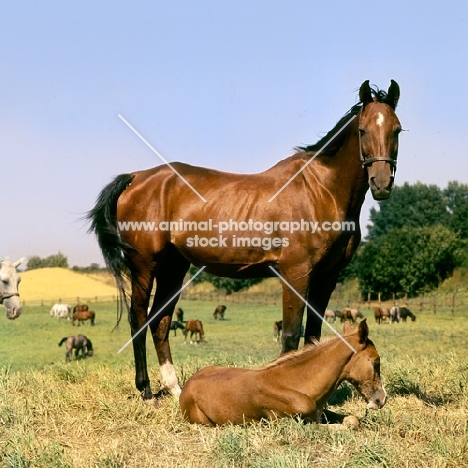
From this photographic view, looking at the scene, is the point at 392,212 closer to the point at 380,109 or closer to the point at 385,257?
the point at 385,257

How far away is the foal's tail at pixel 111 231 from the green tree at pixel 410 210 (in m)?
81.3

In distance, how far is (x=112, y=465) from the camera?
4371mm

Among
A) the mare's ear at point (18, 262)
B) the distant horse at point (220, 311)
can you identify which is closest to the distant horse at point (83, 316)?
the distant horse at point (220, 311)

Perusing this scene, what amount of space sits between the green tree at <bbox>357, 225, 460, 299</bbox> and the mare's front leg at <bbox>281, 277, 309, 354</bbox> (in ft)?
166

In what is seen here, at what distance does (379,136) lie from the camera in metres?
5.82

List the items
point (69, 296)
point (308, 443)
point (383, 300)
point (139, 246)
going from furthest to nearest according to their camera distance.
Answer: point (69, 296), point (383, 300), point (139, 246), point (308, 443)

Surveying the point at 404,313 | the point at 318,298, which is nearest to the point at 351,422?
the point at 318,298

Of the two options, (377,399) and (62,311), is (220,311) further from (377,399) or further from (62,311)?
(377,399)

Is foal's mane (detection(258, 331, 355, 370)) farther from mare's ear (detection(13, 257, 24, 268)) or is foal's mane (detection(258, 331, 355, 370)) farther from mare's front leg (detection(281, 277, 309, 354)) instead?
mare's ear (detection(13, 257, 24, 268))

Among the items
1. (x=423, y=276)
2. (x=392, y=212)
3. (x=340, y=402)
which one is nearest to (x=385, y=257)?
(x=423, y=276)

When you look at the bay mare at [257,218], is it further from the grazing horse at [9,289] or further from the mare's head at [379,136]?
the grazing horse at [9,289]

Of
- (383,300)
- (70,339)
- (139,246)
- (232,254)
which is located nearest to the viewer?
(232,254)

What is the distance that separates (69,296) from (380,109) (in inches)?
2662

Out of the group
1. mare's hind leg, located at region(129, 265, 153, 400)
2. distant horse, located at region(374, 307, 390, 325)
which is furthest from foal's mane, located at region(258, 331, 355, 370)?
distant horse, located at region(374, 307, 390, 325)
